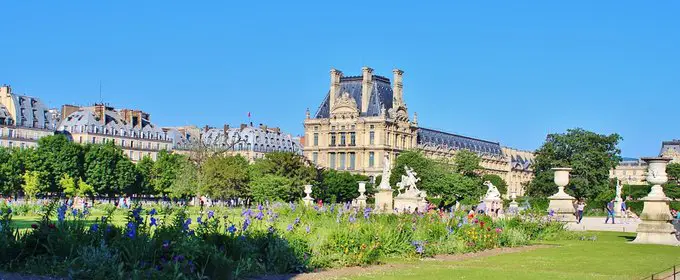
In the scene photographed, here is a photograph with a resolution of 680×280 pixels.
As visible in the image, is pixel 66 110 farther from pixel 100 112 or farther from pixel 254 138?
pixel 254 138

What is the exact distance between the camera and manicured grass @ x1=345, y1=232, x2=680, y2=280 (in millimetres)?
15047

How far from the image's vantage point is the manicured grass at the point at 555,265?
1505 centimetres

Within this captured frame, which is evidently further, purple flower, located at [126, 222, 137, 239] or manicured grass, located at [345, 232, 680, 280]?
manicured grass, located at [345, 232, 680, 280]

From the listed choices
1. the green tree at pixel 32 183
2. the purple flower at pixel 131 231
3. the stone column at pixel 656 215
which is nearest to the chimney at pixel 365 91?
the green tree at pixel 32 183

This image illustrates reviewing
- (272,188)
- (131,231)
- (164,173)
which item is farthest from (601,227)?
(164,173)

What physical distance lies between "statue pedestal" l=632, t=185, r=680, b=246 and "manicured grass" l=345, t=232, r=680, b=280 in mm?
1678

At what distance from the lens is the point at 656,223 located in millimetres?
24547

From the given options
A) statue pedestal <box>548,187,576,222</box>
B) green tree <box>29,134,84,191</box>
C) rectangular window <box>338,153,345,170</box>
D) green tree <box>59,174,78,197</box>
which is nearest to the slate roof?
green tree <box>29,134,84,191</box>

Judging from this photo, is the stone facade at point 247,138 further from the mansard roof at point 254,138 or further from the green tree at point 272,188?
the green tree at point 272,188

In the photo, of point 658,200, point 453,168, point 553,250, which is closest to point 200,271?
point 553,250

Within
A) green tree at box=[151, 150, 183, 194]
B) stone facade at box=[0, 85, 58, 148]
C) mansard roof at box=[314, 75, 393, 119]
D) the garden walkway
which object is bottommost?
the garden walkway

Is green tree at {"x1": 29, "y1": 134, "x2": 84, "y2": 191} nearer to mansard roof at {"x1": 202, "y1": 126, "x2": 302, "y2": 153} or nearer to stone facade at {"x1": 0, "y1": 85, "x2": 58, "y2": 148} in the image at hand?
stone facade at {"x1": 0, "y1": 85, "x2": 58, "y2": 148}

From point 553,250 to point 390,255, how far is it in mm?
5285

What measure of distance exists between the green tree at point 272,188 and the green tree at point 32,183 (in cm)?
1896
